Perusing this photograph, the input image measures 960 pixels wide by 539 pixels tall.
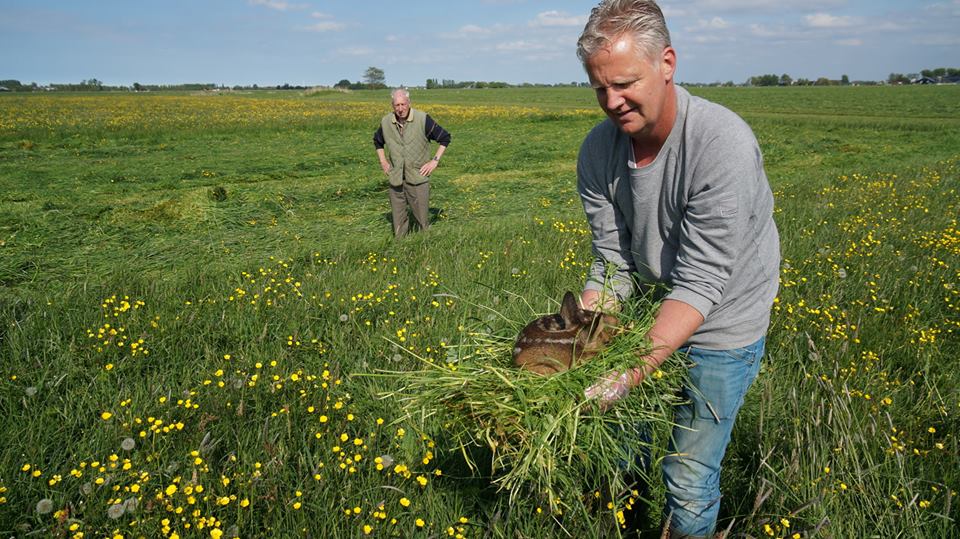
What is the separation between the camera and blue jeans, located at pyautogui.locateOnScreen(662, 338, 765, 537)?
86.4 inches

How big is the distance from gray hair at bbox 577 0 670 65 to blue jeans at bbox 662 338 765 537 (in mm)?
1099

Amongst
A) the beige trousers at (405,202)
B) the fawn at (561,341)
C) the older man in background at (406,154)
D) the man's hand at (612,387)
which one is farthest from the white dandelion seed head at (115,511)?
the beige trousers at (405,202)

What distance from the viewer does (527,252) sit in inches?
251

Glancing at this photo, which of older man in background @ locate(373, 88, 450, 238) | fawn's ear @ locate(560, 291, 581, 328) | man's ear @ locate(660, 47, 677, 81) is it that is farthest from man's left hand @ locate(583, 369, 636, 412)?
older man in background @ locate(373, 88, 450, 238)

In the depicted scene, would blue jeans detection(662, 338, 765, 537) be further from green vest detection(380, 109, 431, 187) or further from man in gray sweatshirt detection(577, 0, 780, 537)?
green vest detection(380, 109, 431, 187)

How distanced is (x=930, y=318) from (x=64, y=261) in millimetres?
8751

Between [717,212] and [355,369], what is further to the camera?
[355,369]

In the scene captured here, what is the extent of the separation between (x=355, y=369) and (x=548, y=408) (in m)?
2.02

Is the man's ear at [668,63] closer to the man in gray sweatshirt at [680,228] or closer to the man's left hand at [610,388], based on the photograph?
the man in gray sweatshirt at [680,228]

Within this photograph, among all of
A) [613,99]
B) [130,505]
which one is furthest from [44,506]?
[613,99]

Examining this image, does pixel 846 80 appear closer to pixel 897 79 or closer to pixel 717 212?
pixel 897 79

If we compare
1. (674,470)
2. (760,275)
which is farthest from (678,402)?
(760,275)

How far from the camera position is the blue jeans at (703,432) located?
219 centimetres

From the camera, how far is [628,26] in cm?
171
